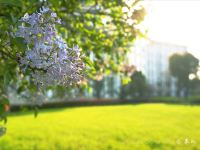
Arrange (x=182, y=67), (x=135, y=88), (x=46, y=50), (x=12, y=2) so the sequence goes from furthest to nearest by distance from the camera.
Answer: (x=182, y=67) < (x=135, y=88) < (x=12, y=2) < (x=46, y=50)

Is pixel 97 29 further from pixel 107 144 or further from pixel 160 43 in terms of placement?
Result: pixel 160 43

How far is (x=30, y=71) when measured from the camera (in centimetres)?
386

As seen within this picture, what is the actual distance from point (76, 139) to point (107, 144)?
1937 mm

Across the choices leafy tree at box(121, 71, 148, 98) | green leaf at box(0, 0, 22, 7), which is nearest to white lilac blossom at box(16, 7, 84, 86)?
green leaf at box(0, 0, 22, 7)

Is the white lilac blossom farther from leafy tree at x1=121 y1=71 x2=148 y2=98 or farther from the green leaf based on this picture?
leafy tree at x1=121 y1=71 x2=148 y2=98

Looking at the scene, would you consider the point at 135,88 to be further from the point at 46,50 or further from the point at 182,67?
the point at 46,50

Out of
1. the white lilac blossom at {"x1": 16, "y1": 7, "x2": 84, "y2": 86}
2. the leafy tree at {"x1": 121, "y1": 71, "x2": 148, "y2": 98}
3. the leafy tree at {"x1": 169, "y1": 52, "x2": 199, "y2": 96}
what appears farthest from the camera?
the leafy tree at {"x1": 169, "y1": 52, "x2": 199, "y2": 96}

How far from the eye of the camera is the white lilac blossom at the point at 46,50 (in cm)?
364

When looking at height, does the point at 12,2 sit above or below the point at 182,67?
below

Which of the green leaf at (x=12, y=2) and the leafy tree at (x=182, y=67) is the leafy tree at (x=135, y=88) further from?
the green leaf at (x=12, y=2)

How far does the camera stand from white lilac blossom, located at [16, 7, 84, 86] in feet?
12.0

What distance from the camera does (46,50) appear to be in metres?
3.62

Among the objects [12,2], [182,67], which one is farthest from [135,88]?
[12,2]

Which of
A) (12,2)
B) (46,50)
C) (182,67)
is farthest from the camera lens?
(182,67)
